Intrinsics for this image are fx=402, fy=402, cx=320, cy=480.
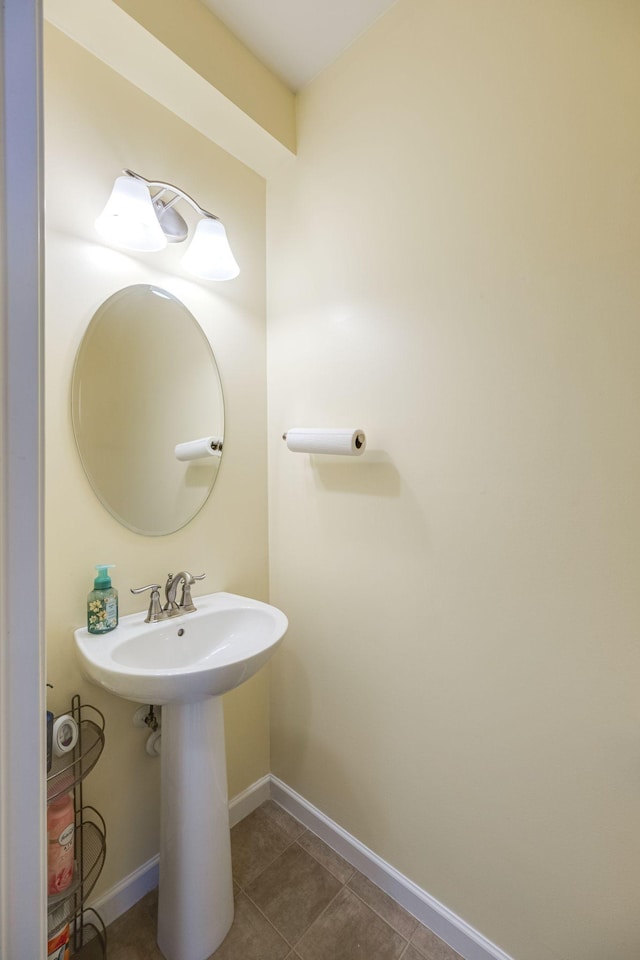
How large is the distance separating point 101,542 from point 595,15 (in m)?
1.71

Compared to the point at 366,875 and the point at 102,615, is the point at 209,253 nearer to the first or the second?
the point at 102,615

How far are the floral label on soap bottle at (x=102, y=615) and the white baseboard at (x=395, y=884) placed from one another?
40.9 inches

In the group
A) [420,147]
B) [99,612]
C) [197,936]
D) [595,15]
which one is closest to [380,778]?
[197,936]

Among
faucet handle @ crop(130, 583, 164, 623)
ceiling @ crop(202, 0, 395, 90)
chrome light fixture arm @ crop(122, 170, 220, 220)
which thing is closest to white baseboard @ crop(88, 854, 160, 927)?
faucet handle @ crop(130, 583, 164, 623)

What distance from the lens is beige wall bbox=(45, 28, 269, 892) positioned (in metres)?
1.07

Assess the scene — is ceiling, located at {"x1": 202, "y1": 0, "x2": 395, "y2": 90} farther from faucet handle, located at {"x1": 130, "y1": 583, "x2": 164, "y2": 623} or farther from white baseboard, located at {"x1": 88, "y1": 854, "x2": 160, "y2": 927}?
white baseboard, located at {"x1": 88, "y1": 854, "x2": 160, "y2": 927}

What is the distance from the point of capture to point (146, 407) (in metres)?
1.27

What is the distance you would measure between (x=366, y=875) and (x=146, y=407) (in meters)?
1.67

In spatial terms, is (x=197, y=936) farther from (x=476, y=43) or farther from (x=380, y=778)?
(x=476, y=43)

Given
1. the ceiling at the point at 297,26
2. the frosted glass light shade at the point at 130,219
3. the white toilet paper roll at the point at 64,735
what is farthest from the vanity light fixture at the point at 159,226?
the white toilet paper roll at the point at 64,735

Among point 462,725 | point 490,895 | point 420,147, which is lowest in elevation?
point 490,895

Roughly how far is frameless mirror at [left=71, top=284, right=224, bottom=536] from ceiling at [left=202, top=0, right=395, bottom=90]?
858 mm

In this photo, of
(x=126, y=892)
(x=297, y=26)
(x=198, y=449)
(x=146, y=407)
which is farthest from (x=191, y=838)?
(x=297, y=26)

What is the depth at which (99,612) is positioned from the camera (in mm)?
1104
